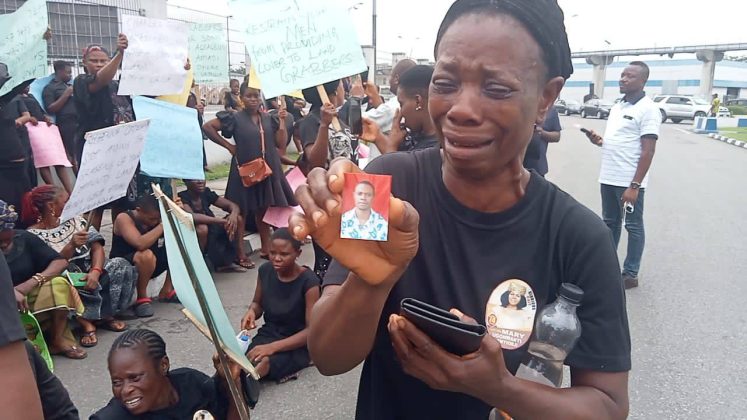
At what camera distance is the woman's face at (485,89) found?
3.45 feet

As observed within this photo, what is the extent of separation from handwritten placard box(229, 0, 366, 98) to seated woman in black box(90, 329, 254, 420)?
6.48ft

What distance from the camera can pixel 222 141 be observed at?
5781 millimetres

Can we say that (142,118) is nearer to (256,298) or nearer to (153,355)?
(256,298)

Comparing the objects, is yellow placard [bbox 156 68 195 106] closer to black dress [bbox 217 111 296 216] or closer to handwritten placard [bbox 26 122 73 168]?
black dress [bbox 217 111 296 216]

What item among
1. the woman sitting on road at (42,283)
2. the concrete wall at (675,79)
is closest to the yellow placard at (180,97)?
the woman sitting on road at (42,283)

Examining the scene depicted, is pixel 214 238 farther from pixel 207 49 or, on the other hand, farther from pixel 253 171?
pixel 207 49

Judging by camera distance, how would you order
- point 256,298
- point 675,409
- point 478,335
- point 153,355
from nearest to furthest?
point 478,335 → point 153,355 → point 675,409 → point 256,298

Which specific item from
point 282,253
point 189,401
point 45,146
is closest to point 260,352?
point 282,253

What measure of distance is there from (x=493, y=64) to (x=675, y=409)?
2.93m

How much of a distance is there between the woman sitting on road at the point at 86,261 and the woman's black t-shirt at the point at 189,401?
1.79 metres

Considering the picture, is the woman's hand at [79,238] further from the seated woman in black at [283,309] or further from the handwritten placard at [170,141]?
the seated woman in black at [283,309]

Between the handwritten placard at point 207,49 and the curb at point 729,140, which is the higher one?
the handwritten placard at point 207,49

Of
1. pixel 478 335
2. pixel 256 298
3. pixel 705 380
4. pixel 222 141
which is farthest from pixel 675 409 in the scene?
pixel 222 141

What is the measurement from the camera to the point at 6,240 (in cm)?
334
